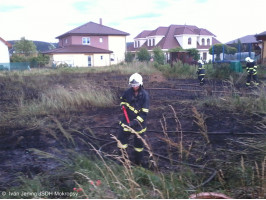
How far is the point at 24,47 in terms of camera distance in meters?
47.5

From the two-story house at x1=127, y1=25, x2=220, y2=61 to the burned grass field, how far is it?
3574 centimetres

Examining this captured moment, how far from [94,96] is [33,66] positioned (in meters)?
26.4

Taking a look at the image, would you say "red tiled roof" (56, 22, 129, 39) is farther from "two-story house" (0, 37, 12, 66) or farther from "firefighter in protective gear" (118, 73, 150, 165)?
"firefighter in protective gear" (118, 73, 150, 165)

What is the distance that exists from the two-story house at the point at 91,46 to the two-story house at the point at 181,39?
16.9ft

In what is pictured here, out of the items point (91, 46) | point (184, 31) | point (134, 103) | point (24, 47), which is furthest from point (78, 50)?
point (134, 103)

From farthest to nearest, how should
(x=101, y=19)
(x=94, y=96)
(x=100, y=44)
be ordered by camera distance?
(x=101, y=19)
(x=100, y=44)
(x=94, y=96)

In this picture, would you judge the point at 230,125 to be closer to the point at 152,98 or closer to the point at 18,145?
the point at 152,98

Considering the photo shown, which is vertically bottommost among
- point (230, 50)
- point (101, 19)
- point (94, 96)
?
point (94, 96)

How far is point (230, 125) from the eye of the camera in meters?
7.50

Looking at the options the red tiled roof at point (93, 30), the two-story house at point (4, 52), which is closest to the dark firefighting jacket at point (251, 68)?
the two-story house at point (4, 52)

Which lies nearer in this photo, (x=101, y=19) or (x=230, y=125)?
(x=230, y=125)

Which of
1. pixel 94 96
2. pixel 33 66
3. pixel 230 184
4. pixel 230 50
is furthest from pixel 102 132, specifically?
pixel 33 66

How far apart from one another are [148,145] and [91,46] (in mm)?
41608

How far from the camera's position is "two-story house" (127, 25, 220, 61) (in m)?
47.3
